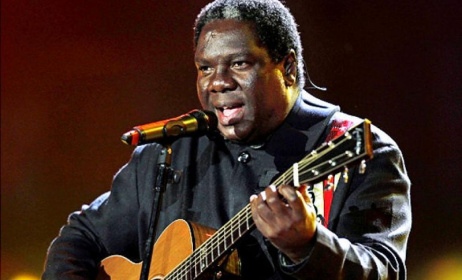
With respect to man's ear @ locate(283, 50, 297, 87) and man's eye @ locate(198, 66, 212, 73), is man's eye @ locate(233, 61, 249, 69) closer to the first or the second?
man's eye @ locate(198, 66, 212, 73)

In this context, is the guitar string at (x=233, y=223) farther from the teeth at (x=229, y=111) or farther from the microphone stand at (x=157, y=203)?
the teeth at (x=229, y=111)

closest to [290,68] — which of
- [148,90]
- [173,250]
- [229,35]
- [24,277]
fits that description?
[229,35]

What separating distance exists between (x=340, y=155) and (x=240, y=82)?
3.29ft

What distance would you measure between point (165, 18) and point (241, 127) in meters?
2.43

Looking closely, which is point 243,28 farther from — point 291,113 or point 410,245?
point 410,245

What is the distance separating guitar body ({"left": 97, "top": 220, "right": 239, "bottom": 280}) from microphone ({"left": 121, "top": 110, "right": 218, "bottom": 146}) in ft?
1.58

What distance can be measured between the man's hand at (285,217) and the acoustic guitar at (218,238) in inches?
4.6

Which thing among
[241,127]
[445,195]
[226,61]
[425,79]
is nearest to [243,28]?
[226,61]

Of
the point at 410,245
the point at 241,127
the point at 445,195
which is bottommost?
the point at 410,245

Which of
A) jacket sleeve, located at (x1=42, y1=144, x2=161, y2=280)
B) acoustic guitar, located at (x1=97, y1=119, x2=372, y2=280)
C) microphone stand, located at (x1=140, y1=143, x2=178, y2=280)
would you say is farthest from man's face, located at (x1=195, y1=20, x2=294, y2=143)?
jacket sleeve, located at (x1=42, y1=144, x2=161, y2=280)

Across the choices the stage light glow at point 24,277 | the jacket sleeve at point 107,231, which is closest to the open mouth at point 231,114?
the jacket sleeve at point 107,231

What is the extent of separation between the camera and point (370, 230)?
3021 mm

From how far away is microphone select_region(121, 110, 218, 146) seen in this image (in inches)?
117

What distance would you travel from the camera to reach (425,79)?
441 cm
